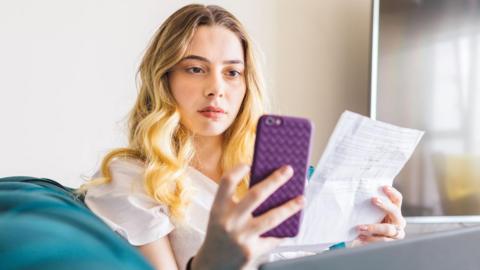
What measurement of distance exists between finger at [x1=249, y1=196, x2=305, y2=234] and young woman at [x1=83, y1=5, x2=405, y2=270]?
336 millimetres

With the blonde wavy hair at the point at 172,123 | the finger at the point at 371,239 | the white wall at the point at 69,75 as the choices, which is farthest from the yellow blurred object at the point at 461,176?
the finger at the point at 371,239

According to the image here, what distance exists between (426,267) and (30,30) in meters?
1.55

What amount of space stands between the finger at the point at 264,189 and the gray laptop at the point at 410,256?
0.11 metres

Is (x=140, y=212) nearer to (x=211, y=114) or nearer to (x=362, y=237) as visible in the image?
(x=211, y=114)

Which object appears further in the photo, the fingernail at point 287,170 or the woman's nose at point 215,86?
the woman's nose at point 215,86

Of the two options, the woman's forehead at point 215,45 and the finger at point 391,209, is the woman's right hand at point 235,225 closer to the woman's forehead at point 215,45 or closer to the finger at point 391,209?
the finger at point 391,209

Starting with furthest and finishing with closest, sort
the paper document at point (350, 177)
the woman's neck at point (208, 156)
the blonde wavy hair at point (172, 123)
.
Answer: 1. the woman's neck at point (208, 156)
2. the blonde wavy hair at point (172, 123)
3. the paper document at point (350, 177)

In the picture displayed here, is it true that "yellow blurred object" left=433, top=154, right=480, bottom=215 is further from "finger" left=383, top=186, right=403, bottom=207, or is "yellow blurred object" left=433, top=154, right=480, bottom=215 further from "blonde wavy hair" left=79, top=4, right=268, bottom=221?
"finger" left=383, top=186, right=403, bottom=207

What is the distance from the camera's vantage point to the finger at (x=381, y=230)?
1003 mm

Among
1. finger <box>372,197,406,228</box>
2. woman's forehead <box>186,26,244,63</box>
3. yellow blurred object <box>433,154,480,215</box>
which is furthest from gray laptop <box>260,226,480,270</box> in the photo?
yellow blurred object <box>433,154,480,215</box>

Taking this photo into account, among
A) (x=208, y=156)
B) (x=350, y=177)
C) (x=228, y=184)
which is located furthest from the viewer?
(x=208, y=156)

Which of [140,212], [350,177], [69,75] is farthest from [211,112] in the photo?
[69,75]

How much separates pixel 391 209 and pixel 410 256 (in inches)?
15.1

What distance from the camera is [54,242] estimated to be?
509mm
